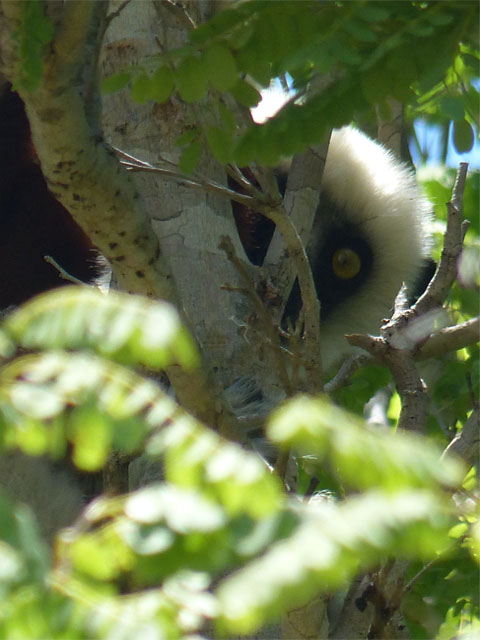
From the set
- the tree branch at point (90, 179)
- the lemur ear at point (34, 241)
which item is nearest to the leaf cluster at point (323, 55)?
the tree branch at point (90, 179)

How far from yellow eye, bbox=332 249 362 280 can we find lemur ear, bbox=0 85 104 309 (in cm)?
102

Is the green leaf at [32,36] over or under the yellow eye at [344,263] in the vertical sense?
over

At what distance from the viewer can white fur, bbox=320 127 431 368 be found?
4.23 metres

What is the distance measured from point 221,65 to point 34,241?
2299 millimetres

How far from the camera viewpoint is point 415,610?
326cm

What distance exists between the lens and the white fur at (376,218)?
423 cm

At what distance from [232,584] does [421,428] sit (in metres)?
1.68

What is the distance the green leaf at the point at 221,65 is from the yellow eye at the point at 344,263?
2.24 metres

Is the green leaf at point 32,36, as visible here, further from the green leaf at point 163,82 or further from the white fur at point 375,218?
the white fur at point 375,218

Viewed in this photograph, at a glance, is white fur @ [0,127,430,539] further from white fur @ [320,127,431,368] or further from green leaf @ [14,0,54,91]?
green leaf @ [14,0,54,91]

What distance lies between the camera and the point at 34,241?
4.04 meters

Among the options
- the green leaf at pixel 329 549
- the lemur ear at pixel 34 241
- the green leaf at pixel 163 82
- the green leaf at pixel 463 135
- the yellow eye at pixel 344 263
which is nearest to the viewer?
the green leaf at pixel 329 549

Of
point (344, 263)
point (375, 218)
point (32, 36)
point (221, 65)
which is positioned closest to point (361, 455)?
point (221, 65)

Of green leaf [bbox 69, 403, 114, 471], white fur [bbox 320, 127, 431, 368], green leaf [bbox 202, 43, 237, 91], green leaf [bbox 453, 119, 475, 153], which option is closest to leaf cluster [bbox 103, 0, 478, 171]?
green leaf [bbox 202, 43, 237, 91]
